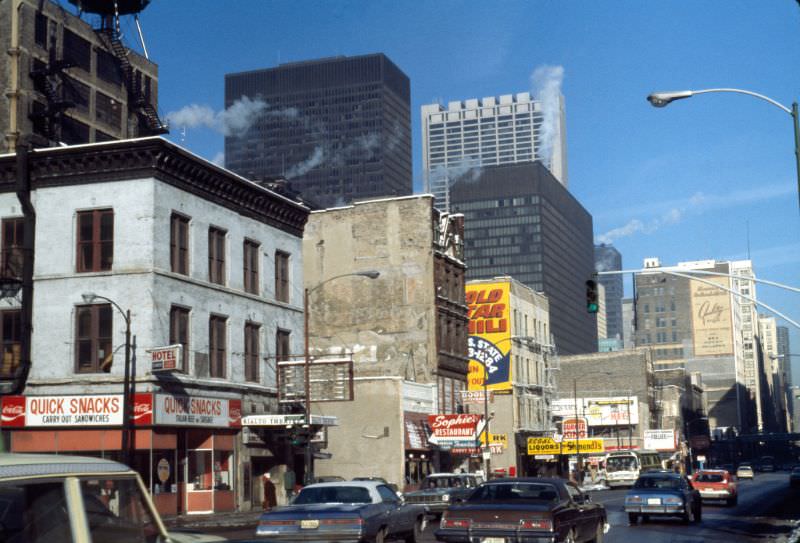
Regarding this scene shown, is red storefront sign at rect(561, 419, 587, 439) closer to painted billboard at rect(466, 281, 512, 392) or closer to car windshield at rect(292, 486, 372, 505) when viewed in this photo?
painted billboard at rect(466, 281, 512, 392)

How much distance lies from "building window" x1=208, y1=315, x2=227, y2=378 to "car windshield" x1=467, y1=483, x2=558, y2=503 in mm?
27522

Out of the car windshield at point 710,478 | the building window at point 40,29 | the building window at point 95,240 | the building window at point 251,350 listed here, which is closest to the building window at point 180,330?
the building window at point 95,240

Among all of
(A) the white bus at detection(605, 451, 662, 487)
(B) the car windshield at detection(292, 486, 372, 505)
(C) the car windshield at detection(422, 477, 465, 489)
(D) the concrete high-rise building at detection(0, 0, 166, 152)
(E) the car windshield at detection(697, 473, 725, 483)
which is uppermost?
(D) the concrete high-rise building at detection(0, 0, 166, 152)

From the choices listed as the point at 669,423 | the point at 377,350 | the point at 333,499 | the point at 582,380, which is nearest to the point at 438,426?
the point at 377,350

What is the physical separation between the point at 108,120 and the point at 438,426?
141ft

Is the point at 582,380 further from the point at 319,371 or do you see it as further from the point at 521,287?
the point at 319,371

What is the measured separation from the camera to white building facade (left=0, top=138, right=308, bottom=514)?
4166cm

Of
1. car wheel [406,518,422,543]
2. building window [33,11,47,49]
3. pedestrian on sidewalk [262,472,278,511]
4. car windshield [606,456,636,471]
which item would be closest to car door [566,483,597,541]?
car wheel [406,518,422,543]

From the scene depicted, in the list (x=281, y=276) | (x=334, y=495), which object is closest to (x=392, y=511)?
(x=334, y=495)

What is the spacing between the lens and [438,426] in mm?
62344

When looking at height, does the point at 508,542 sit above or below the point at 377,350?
below

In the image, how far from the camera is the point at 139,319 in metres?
41.9

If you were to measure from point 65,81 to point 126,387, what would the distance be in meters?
49.9

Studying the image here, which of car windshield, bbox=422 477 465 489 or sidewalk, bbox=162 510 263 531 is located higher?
car windshield, bbox=422 477 465 489
